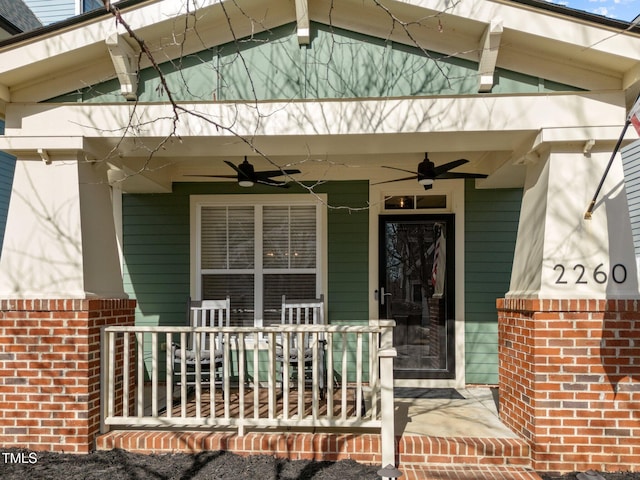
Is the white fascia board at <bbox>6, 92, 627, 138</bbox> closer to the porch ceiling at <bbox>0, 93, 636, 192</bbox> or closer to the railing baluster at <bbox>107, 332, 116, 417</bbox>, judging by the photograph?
the porch ceiling at <bbox>0, 93, 636, 192</bbox>

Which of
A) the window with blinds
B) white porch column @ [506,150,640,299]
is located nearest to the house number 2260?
white porch column @ [506,150,640,299]

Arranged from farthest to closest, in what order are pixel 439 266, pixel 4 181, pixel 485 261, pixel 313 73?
pixel 4 181 < pixel 439 266 < pixel 485 261 < pixel 313 73

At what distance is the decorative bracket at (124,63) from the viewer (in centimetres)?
310

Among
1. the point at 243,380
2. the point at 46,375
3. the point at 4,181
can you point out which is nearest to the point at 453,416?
the point at 243,380

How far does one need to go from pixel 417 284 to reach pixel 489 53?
273 cm

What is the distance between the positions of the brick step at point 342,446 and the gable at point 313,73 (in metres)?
2.52

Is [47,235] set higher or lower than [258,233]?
lower

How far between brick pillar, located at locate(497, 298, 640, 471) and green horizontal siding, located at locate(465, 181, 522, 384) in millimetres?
1927

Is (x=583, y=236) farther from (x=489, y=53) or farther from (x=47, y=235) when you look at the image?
(x=47, y=235)

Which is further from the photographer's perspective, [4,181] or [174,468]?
[4,181]

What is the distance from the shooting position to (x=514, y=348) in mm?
3363

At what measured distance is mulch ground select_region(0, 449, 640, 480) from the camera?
112 inches

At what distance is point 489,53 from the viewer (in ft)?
10.1

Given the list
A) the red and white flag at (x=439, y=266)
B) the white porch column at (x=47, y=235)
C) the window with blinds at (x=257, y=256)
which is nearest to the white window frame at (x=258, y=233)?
the window with blinds at (x=257, y=256)
